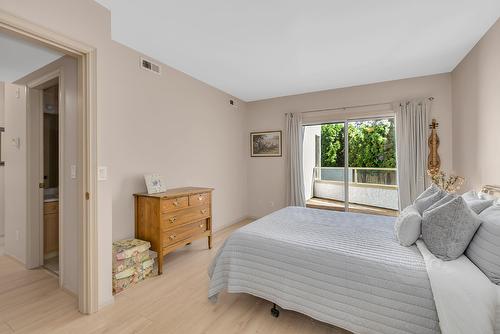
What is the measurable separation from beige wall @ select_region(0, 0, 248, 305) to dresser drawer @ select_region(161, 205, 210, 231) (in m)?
0.51

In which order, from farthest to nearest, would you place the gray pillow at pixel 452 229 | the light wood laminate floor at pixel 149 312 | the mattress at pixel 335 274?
1. the light wood laminate floor at pixel 149 312
2. the gray pillow at pixel 452 229
3. the mattress at pixel 335 274

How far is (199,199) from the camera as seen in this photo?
10.9 feet

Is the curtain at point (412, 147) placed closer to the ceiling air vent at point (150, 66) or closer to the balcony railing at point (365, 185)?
the balcony railing at point (365, 185)

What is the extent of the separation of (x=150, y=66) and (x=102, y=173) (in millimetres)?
1789

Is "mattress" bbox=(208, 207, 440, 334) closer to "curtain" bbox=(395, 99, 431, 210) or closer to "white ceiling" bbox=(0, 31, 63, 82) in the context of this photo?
"curtain" bbox=(395, 99, 431, 210)

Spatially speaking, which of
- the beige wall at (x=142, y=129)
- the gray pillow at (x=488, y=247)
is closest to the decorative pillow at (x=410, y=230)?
the gray pillow at (x=488, y=247)

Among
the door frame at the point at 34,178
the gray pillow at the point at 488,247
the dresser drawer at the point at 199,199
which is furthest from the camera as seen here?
the dresser drawer at the point at 199,199

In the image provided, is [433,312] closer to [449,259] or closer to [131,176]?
[449,259]

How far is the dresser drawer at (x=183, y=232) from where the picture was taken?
9.20ft

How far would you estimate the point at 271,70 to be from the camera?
356 centimetres

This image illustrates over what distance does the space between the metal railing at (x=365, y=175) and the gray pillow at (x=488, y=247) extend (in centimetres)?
285

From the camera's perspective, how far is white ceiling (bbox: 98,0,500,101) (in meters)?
2.12

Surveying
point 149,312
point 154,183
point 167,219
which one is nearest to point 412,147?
point 167,219

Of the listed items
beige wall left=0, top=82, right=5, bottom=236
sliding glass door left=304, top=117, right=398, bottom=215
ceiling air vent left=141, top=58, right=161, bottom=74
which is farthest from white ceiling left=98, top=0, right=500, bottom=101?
beige wall left=0, top=82, right=5, bottom=236
